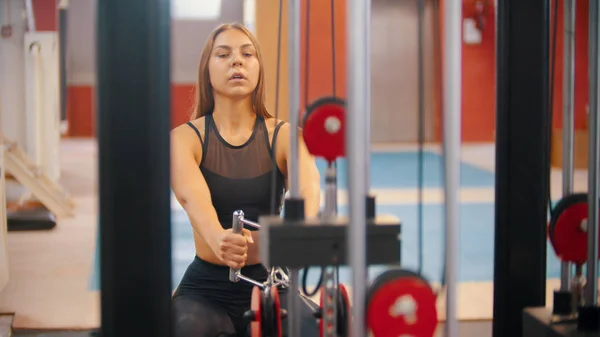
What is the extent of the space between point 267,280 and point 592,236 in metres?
0.97

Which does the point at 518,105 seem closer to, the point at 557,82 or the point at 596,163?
the point at 596,163

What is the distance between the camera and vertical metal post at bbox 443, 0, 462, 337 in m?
1.24

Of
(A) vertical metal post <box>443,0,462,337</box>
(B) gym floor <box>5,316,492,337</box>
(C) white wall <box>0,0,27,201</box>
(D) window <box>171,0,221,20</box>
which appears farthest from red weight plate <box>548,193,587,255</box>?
(D) window <box>171,0,221,20</box>

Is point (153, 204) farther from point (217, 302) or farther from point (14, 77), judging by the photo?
point (14, 77)

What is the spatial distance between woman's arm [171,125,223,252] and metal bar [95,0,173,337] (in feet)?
2.15

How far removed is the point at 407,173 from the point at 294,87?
8190mm

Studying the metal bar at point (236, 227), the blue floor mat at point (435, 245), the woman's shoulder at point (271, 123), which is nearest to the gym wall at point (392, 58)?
the blue floor mat at point (435, 245)

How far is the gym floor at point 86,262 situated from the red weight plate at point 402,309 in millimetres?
621

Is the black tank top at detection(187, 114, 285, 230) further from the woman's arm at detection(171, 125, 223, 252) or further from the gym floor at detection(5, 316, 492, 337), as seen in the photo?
the gym floor at detection(5, 316, 492, 337)

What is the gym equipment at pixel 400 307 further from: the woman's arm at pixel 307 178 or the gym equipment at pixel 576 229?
the woman's arm at pixel 307 178

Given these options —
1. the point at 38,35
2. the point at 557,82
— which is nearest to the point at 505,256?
the point at 38,35

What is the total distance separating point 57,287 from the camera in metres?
4.31

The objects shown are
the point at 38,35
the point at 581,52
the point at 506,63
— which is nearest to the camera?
the point at 506,63

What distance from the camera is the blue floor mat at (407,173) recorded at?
8.47 meters
